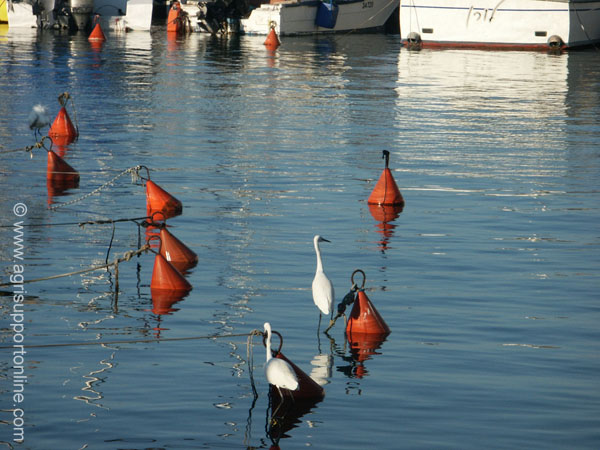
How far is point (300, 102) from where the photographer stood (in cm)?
3128

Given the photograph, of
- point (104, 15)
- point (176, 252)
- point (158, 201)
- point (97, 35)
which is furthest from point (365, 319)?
point (104, 15)

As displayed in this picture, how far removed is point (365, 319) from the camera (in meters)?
11.4

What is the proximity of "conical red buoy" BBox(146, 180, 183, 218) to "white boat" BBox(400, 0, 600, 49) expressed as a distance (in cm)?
3511

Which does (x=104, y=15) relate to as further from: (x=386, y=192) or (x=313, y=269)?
(x=313, y=269)

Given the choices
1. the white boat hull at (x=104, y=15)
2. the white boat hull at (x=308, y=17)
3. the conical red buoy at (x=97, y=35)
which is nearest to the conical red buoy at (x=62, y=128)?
the conical red buoy at (x=97, y=35)

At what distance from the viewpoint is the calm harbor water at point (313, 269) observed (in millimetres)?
9242

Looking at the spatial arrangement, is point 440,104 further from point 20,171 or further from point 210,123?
point 20,171

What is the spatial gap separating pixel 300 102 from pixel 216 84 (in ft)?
17.4

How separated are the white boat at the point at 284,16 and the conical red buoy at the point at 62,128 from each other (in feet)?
106

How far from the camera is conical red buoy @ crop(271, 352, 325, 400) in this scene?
946 cm

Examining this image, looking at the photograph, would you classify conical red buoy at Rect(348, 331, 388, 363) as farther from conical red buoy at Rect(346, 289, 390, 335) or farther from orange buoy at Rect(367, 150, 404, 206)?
orange buoy at Rect(367, 150, 404, 206)

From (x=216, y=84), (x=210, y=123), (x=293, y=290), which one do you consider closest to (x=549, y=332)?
(x=293, y=290)

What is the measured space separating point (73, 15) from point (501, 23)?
24.0 m

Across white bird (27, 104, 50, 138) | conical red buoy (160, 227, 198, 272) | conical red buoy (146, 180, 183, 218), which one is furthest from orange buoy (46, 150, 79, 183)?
conical red buoy (160, 227, 198, 272)
